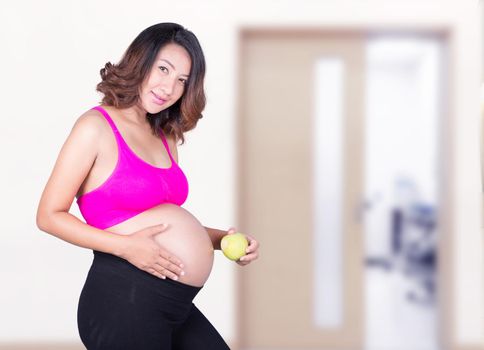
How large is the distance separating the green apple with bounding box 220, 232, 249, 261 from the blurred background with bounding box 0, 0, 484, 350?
1758 mm

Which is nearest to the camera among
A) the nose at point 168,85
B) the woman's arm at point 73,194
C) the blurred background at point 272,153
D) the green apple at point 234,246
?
the woman's arm at point 73,194

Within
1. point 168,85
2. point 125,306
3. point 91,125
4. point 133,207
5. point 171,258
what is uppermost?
point 168,85

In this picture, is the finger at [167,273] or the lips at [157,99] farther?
the lips at [157,99]

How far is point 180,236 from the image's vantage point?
1.54 meters

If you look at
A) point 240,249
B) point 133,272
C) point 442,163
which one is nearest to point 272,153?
point 442,163

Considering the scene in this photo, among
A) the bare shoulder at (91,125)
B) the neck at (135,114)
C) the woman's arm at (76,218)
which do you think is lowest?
the woman's arm at (76,218)

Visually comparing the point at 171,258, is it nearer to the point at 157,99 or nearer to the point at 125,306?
the point at 125,306

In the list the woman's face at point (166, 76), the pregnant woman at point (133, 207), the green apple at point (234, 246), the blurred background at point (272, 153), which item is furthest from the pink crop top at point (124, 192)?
the blurred background at point (272, 153)

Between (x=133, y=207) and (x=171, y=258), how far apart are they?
0.47ft

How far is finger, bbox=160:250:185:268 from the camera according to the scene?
4.85 ft

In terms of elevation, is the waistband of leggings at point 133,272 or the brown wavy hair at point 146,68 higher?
the brown wavy hair at point 146,68

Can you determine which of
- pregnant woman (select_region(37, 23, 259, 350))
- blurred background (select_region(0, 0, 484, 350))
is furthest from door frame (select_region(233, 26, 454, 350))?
pregnant woman (select_region(37, 23, 259, 350))

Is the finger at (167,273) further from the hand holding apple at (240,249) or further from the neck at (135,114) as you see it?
the neck at (135,114)

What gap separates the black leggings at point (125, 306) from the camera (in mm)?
1479
